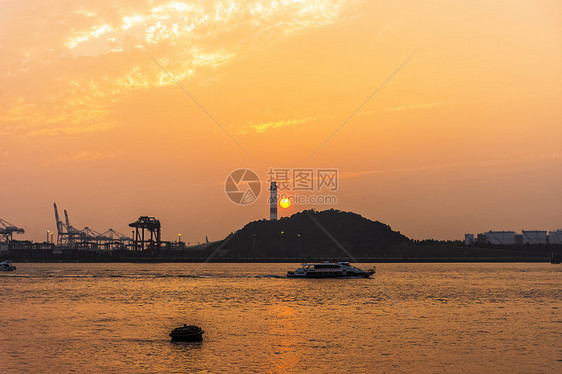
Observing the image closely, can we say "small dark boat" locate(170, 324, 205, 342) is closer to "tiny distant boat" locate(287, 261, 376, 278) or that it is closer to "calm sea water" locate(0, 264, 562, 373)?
"calm sea water" locate(0, 264, 562, 373)

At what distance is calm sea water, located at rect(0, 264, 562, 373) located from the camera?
3909cm

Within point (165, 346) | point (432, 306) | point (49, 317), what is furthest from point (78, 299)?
point (432, 306)

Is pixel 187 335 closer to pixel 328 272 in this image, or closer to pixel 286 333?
pixel 286 333

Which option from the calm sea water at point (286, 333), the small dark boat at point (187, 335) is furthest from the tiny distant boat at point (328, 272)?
the small dark boat at point (187, 335)

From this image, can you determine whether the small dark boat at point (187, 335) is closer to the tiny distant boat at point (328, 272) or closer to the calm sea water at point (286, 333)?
the calm sea water at point (286, 333)

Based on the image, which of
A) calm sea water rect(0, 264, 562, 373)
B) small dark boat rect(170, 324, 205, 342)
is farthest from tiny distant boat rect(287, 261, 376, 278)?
small dark boat rect(170, 324, 205, 342)

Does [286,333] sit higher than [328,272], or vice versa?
[328,272]

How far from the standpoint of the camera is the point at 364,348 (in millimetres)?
44500

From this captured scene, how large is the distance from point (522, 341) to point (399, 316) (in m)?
17.8

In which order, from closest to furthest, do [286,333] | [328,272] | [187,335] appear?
[187,335] < [286,333] < [328,272]

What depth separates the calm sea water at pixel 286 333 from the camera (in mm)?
39094

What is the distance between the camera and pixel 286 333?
51.9 metres

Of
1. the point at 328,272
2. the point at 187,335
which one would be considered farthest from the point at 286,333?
the point at 328,272

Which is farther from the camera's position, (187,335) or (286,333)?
(286,333)
